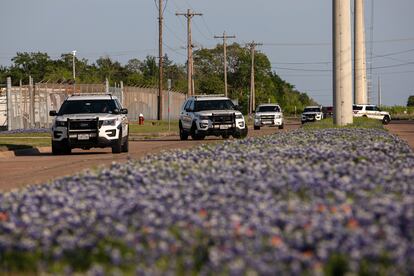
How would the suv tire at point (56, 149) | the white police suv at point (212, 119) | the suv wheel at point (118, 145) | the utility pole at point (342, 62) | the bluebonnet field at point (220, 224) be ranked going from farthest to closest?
the white police suv at point (212, 119)
the utility pole at point (342, 62)
the suv tire at point (56, 149)
the suv wheel at point (118, 145)
the bluebonnet field at point (220, 224)

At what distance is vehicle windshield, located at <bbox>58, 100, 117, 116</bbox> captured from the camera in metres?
30.0

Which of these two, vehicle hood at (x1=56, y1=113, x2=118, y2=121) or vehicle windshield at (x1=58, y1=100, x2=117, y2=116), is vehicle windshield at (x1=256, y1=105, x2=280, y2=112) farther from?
vehicle hood at (x1=56, y1=113, x2=118, y2=121)

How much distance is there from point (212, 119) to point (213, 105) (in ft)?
5.03

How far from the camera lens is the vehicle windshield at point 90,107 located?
30.0 meters

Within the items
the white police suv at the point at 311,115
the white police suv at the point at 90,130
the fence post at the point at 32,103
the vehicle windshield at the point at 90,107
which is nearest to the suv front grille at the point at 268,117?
the fence post at the point at 32,103

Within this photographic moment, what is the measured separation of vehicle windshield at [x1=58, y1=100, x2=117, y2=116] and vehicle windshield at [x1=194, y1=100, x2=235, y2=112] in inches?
402

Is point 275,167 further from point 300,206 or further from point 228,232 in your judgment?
point 228,232

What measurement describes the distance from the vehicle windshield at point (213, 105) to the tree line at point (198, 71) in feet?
281

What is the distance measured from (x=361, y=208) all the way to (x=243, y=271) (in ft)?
6.69

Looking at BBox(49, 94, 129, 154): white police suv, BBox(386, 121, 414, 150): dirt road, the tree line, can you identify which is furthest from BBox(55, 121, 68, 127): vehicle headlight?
the tree line

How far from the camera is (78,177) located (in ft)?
37.7

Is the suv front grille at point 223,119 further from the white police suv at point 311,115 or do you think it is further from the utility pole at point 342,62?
the white police suv at point 311,115

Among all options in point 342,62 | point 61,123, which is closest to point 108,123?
point 61,123

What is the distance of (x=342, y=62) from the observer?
124ft
